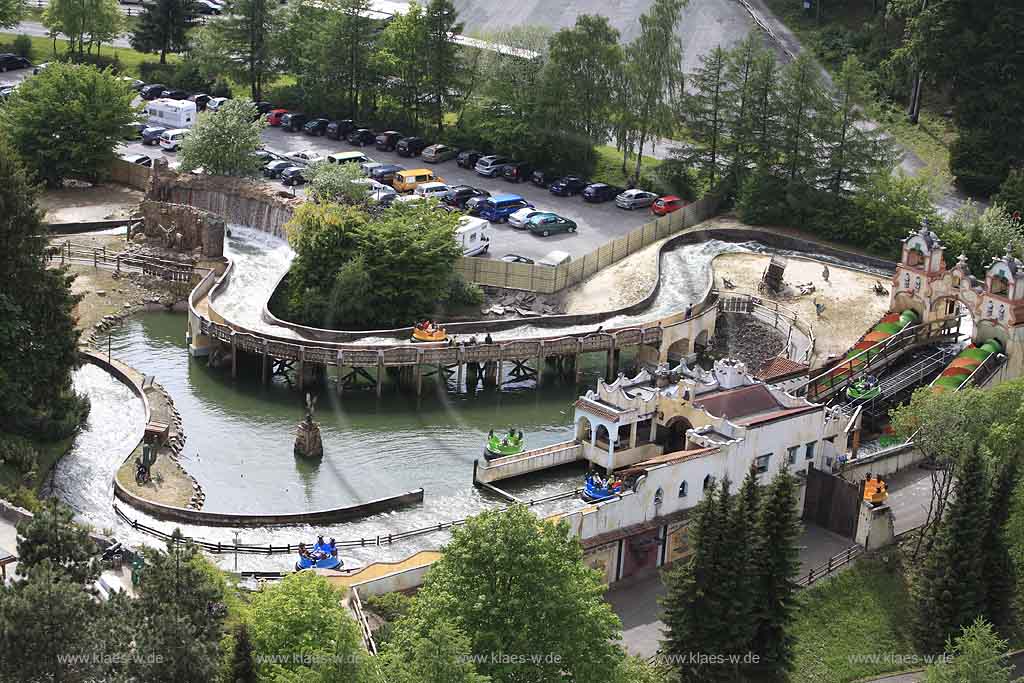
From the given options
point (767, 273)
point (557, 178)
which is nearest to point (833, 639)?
point (767, 273)

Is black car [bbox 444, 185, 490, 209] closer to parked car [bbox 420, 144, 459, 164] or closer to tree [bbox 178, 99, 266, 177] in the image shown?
parked car [bbox 420, 144, 459, 164]

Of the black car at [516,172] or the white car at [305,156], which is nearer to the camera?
the black car at [516,172]

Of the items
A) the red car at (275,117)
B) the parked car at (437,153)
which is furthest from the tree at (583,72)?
the red car at (275,117)

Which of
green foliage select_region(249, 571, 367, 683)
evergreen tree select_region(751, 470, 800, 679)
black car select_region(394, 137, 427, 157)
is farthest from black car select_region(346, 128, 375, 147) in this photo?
green foliage select_region(249, 571, 367, 683)

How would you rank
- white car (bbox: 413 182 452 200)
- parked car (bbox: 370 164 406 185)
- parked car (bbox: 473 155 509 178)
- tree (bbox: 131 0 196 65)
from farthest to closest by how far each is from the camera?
tree (bbox: 131 0 196 65) < parked car (bbox: 473 155 509 178) < parked car (bbox: 370 164 406 185) < white car (bbox: 413 182 452 200)

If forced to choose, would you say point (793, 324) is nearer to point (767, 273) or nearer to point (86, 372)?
point (767, 273)

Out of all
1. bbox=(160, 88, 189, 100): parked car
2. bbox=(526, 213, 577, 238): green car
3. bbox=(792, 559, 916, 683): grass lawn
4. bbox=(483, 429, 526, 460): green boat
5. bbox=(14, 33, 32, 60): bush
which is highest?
bbox=(14, 33, 32, 60): bush

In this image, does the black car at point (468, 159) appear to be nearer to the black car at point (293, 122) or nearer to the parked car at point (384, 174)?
the parked car at point (384, 174)
